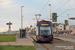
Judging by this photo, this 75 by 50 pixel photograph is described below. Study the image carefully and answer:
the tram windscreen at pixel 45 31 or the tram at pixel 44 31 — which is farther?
the tram windscreen at pixel 45 31

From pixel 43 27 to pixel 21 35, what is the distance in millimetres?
18318

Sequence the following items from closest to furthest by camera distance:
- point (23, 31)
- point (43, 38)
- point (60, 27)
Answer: point (43, 38) → point (23, 31) → point (60, 27)

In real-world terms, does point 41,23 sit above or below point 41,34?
above

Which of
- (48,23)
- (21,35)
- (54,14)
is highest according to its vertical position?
(54,14)

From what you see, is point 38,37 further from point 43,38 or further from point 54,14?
point 54,14

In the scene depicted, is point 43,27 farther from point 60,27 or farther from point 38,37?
point 60,27

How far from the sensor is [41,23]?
24.3 meters

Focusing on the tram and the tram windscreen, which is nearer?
the tram

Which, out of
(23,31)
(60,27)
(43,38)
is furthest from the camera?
(60,27)

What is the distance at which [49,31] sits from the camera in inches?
936

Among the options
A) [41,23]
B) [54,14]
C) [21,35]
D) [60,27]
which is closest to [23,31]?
[21,35]

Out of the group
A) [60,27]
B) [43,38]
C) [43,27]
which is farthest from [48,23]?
[60,27]

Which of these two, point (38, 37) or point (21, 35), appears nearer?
point (38, 37)

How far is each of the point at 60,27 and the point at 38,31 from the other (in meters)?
138
